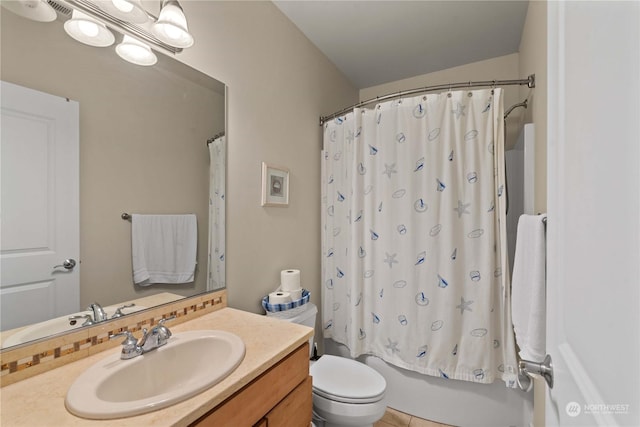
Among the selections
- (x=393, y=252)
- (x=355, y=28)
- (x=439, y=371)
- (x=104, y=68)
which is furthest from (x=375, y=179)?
(x=104, y=68)

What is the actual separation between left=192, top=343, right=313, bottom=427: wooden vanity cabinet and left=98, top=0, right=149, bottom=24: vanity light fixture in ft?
4.29

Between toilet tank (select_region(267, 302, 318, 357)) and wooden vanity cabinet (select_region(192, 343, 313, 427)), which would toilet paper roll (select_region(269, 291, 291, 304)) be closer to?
toilet tank (select_region(267, 302, 318, 357))

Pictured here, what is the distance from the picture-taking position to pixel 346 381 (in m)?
1.46

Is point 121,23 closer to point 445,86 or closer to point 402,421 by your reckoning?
point 445,86

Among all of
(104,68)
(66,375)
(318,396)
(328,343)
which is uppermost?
(104,68)

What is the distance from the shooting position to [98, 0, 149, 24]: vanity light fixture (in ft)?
3.12

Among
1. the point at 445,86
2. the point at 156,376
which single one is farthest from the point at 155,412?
the point at 445,86

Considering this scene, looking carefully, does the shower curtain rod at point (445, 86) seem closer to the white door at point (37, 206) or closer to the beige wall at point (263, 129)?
the beige wall at point (263, 129)

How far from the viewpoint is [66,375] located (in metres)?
0.81

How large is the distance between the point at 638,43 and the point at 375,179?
1.61m

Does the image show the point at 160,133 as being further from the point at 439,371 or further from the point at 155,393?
the point at 439,371

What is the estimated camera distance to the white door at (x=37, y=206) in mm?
784

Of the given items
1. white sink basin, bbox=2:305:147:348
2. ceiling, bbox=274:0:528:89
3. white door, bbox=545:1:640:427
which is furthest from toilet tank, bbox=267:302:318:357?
ceiling, bbox=274:0:528:89

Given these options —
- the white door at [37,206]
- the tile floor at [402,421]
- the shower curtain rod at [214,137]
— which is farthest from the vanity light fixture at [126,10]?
the tile floor at [402,421]
